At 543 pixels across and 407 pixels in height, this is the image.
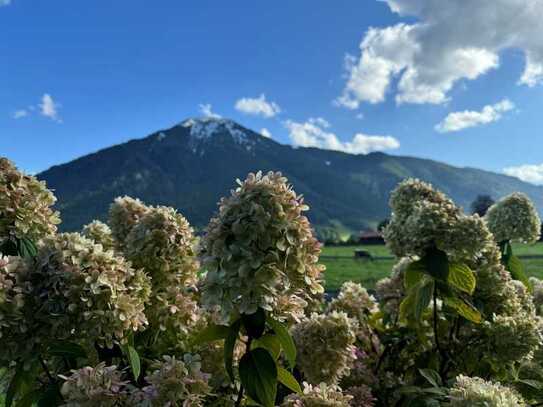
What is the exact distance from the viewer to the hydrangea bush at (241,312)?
6.86 ft

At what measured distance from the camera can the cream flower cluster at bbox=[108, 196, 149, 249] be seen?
378 cm

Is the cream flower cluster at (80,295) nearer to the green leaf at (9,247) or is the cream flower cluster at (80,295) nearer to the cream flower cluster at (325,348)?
the green leaf at (9,247)

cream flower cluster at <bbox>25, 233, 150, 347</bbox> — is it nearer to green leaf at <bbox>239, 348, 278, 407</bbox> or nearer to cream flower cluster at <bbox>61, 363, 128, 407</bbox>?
cream flower cluster at <bbox>61, 363, 128, 407</bbox>

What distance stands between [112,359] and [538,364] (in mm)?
3504

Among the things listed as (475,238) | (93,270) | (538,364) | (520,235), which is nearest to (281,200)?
(93,270)

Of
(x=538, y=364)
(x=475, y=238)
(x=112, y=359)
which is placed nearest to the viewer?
(x=112, y=359)

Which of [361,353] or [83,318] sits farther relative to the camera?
[361,353]

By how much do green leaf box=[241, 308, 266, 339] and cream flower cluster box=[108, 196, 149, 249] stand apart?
1.89 metres

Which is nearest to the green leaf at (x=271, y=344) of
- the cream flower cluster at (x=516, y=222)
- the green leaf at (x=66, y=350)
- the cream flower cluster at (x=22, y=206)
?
the green leaf at (x=66, y=350)

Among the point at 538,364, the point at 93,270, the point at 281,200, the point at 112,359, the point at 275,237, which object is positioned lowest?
the point at 538,364

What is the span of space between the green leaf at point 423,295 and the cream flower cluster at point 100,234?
7.61 feet

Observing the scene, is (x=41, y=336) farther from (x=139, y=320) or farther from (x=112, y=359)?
(x=112, y=359)

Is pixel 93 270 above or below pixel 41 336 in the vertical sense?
above

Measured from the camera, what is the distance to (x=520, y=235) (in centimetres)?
617
